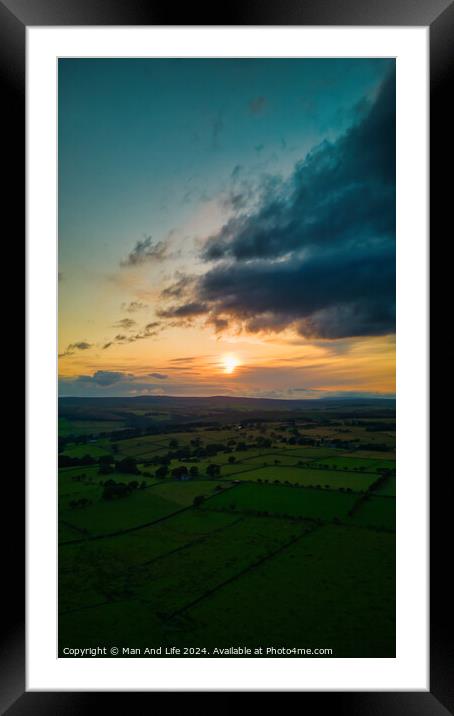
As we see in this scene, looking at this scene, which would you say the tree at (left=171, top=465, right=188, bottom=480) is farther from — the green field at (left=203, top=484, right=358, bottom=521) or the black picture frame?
the black picture frame

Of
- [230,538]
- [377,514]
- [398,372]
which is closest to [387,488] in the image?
[377,514]

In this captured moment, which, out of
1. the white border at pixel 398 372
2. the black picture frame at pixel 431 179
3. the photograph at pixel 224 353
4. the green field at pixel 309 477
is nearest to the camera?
the black picture frame at pixel 431 179

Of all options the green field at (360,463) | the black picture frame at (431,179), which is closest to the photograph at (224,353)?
the green field at (360,463)

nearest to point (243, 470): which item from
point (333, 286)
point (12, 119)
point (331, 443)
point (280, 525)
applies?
point (280, 525)

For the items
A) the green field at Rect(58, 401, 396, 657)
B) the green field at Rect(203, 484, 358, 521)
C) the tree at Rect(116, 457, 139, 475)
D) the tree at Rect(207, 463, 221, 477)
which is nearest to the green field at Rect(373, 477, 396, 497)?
the green field at Rect(58, 401, 396, 657)

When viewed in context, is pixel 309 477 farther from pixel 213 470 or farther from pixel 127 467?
pixel 127 467

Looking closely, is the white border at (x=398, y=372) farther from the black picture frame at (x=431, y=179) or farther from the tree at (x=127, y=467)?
the tree at (x=127, y=467)
